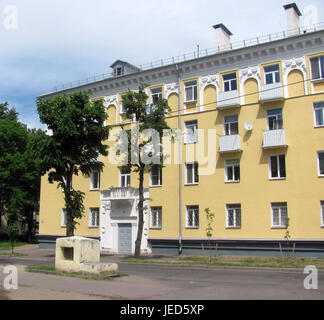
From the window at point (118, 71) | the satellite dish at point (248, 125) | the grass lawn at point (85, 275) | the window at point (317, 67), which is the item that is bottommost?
the grass lawn at point (85, 275)

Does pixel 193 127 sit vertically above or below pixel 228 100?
below

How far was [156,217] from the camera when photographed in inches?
1193

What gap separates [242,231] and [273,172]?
427cm

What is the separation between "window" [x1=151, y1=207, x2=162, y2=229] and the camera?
30.1 m

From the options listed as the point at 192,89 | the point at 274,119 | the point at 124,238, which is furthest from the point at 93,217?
the point at 274,119

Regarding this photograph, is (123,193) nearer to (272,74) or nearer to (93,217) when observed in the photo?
(93,217)

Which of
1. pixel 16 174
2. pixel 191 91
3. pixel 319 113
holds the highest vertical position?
pixel 191 91

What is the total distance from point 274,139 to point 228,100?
4242 millimetres

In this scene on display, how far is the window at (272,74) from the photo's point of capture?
1043 inches

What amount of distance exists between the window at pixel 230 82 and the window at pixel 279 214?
8.42m

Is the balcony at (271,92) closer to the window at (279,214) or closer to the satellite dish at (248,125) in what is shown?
the satellite dish at (248,125)

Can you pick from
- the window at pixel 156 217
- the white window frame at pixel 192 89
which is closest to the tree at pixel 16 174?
the window at pixel 156 217
